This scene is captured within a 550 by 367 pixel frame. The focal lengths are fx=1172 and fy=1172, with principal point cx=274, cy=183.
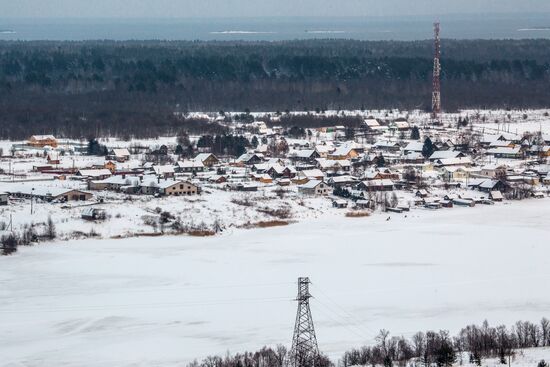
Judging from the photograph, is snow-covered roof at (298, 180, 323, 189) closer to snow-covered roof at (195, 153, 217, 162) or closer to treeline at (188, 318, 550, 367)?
snow-covered roof at (195, 153, 217, 162)

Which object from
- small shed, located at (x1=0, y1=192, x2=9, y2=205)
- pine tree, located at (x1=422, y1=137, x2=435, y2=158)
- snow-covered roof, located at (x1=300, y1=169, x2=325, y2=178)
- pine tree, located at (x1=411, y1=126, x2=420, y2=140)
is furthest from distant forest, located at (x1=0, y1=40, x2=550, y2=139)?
small shed, located at (x1=0, y1=192, x2=9, y2=205)

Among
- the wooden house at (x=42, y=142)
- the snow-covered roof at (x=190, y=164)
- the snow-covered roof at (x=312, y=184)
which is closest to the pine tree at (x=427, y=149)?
the snow-covered roof at (x=312, y=184)

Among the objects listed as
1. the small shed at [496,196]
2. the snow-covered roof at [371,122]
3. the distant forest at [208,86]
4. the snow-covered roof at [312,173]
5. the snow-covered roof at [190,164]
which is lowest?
the small shed at [496,196]

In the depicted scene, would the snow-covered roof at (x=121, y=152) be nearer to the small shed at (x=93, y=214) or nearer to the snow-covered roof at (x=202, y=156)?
the snow-covered roof at (x=202, y=156)

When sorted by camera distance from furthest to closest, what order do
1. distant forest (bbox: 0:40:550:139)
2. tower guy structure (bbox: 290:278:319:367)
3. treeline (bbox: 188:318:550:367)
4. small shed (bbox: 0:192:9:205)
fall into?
1. distant forest (bbox: 0:40:550:139)
2. small shed (bbox: 0:192:9:205)
3. treeline (bbox: 188:318:550:367)
4. tower guy structure (bbox: 290:278:319:367)

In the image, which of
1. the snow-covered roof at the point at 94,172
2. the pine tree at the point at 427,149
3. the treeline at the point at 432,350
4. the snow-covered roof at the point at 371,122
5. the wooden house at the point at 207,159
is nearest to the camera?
the treeline at the point at 432,350

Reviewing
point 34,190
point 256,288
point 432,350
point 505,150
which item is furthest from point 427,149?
point 432,350

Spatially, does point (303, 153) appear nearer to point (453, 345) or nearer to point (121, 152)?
point (121, 152)
